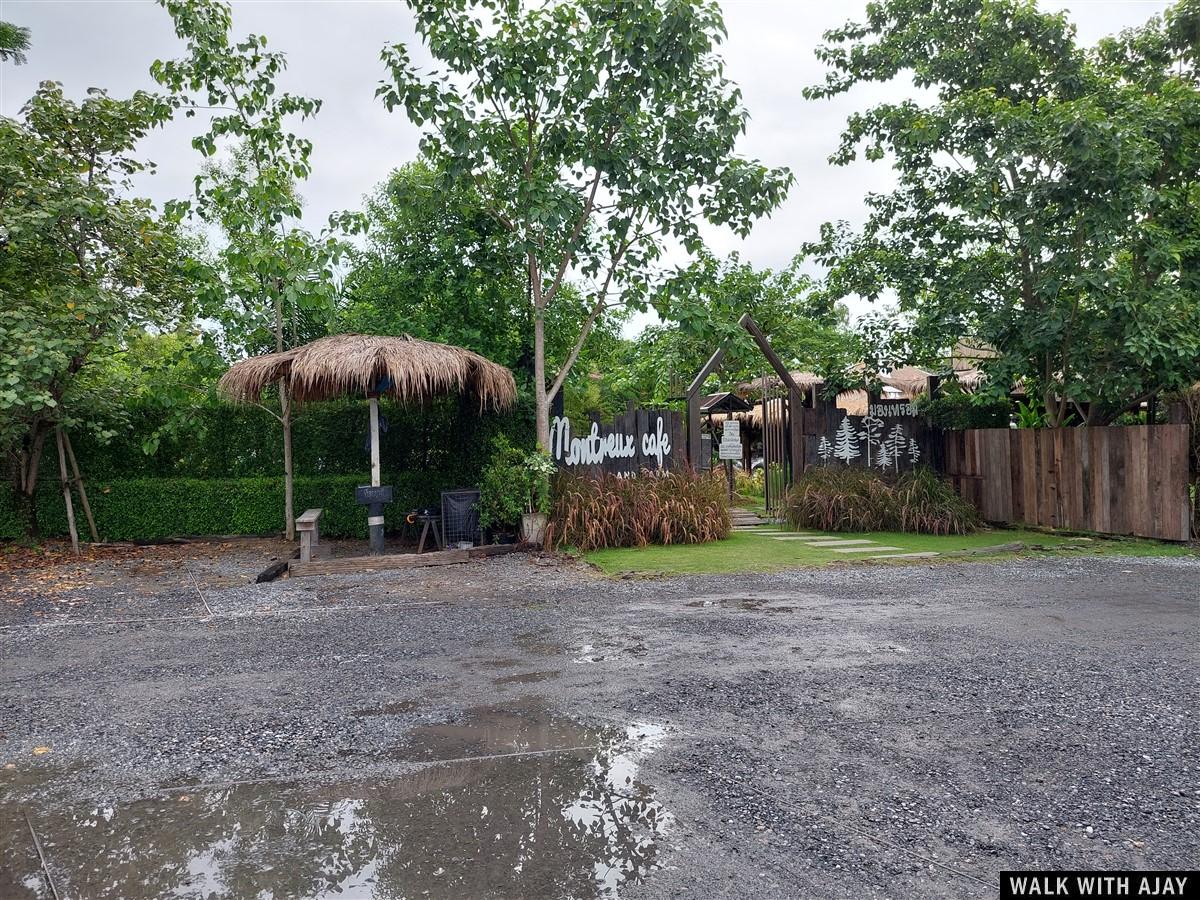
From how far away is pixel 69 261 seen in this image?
10.8 metres

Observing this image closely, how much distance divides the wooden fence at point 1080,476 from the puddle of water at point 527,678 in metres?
8.89

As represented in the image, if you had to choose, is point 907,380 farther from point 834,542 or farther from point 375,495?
point 375,495

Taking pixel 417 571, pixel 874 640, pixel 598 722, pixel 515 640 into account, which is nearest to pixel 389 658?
pixel 515 640

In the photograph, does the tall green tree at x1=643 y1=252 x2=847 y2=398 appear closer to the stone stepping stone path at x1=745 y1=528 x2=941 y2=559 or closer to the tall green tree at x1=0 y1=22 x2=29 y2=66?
the stone stepping stone path at x1=745 y1=528 x2=941 y2=559

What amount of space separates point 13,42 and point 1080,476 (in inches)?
575

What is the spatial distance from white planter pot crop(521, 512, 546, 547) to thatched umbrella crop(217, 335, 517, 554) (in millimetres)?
1454

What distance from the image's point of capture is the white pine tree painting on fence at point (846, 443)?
43.3 feet

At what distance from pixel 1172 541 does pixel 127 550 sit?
13.2 m

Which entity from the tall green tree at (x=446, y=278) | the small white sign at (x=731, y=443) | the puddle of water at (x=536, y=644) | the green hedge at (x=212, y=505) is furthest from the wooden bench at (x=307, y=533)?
the small white sign at (x=731, y=443)

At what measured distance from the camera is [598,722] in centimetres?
425

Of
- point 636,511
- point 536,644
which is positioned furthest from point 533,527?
point 536,644

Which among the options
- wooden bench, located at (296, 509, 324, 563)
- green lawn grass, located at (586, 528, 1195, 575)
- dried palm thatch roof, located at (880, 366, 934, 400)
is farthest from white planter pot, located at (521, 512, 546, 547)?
dried palm thatch roof, located at (880, 366, 934, 400)

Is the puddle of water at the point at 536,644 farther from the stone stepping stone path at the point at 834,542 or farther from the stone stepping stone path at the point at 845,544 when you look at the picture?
the stone stepping stone path at the point at 834,542

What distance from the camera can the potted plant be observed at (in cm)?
1062
